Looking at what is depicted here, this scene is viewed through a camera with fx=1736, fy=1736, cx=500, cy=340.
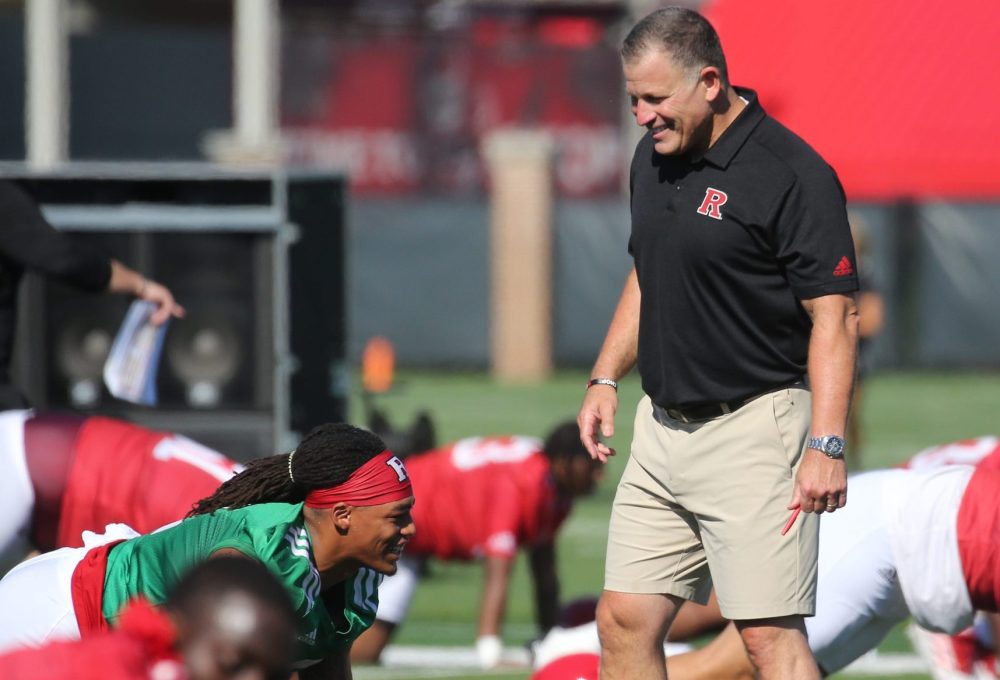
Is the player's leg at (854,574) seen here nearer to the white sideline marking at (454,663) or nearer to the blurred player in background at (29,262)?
the white sideline marking at (454,663)

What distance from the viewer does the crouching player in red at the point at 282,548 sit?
3975 mm

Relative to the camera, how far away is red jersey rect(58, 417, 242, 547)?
5383 mm

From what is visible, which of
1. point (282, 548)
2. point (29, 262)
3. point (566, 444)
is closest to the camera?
point (282, 548)

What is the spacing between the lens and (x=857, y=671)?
22.0ft

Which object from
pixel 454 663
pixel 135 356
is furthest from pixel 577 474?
pixel 135 356

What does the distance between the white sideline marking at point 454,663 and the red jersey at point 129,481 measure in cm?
142

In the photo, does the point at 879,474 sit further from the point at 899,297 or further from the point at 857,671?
the point at 899,297

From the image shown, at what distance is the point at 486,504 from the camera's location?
732 cm

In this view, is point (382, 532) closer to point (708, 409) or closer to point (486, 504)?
point (708, 409)

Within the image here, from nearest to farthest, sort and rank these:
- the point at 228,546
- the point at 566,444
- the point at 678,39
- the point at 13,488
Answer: the point at 228,546
the point at 678,39
the point at 13,488
the point at 566,444

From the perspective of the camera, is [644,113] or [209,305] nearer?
[644,113]

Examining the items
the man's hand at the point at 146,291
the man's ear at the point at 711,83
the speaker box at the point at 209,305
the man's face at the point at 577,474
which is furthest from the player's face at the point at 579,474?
the man's ear at the point at 711,83

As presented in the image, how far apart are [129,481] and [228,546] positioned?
5.60 ft

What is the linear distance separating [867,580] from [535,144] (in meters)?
15.3
